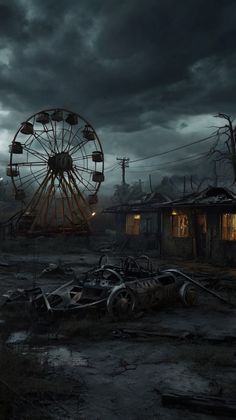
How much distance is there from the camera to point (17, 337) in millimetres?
8258

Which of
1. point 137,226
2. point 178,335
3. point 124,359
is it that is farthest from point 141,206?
point 124,359

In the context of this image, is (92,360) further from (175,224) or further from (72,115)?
(72,115)

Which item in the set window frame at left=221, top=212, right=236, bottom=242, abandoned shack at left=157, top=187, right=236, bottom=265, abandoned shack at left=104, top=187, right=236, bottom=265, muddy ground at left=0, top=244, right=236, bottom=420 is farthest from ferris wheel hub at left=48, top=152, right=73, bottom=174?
muddy ground at left=0, top=244, right=236, bottom=420

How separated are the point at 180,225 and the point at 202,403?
68.6 feet

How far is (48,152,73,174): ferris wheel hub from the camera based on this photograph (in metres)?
25.5

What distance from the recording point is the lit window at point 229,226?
2238cm

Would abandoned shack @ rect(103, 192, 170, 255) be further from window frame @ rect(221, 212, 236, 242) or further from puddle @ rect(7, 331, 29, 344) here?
puddle @ rect(7, 331, 29, 344)

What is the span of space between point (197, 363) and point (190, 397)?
1.53 metres

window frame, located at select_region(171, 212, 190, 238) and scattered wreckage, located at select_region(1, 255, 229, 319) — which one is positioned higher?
window frame, located at select_region(171, 212, 190, 238)

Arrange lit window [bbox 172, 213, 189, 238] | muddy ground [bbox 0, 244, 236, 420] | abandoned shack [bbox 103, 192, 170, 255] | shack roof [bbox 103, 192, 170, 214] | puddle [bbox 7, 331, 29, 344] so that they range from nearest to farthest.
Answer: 1. muddy ground [bbox 0, 244, 236, 420]
2. puddle [bbox 7, 331, 29, 344]
3. lit window [bbox 172, 213, 189, 238]
4. abandoned shack [bbox 103, 192, 170, 255]
5. shack roof [bbox 103, 192, 170, 214]

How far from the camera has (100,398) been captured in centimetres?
546

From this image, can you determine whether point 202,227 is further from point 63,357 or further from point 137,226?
point 63,357

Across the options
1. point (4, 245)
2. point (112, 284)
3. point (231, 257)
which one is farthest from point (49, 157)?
point (112, 284)

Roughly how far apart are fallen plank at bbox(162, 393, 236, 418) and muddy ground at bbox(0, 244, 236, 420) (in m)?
0.06
